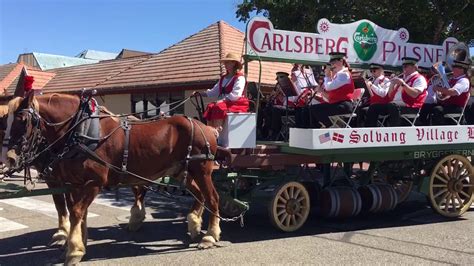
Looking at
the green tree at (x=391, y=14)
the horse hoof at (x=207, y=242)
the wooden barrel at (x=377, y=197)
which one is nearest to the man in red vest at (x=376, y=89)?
the wooden barrel at (x=377, y=197)

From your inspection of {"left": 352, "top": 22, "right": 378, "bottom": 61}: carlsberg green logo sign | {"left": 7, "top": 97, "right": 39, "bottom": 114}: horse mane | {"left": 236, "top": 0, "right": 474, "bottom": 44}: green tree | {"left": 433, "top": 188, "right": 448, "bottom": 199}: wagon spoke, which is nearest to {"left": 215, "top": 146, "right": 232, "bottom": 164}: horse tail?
{"left": 7, "top": 97, "right": 39, "bottom": 114}: horse mane

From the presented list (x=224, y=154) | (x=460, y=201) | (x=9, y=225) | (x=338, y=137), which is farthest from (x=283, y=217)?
(x=9, y=225)

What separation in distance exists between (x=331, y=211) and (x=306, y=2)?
20.1ft

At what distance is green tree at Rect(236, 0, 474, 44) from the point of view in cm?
1164

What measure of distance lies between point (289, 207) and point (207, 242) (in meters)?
1.33

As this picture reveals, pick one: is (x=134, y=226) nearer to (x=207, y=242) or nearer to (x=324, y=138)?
(x=207, y=242)

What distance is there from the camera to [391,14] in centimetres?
1217

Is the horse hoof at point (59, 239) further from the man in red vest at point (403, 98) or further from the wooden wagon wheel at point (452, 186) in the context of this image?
the wooden wagon wheel at point (452, 186)

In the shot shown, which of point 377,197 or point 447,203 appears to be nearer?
point 377,197

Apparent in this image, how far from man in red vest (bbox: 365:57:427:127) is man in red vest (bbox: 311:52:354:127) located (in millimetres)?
759

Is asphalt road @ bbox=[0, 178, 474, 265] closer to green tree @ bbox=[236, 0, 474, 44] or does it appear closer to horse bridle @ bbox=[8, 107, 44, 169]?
horse bridle @ bbox=[8, 107, 44, 169]

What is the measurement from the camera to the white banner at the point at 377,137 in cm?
679

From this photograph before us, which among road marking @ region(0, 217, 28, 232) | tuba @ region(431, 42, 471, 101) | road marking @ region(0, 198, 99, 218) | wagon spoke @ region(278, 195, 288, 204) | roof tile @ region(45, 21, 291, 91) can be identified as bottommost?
road marking @ region(0, 217, 28, 232)

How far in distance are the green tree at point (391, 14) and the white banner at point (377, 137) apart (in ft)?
14.4
